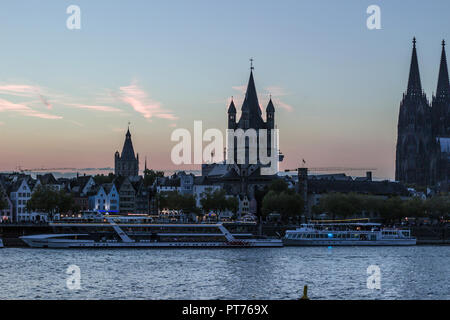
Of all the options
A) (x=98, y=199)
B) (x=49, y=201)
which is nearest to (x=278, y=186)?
(x=98, y=199)

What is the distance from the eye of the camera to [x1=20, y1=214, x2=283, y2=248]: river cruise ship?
81812 millimetres

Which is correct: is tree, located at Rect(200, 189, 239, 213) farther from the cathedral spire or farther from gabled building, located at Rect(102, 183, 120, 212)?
the cathedral spire

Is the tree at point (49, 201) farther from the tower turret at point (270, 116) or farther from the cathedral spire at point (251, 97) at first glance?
the tower turret at point (270, 116)

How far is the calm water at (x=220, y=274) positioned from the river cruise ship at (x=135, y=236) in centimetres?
328

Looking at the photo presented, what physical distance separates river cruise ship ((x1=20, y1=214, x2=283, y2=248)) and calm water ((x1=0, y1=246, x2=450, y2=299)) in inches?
129

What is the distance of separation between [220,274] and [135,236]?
32.5m

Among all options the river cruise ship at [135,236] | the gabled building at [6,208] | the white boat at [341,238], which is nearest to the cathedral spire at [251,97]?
the gabled building at [6,208]

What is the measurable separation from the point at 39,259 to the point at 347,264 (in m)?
25.5

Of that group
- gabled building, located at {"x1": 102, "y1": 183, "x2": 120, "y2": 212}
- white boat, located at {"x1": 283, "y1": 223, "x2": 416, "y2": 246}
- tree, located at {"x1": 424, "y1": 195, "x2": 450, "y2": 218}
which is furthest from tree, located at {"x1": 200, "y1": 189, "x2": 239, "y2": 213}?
tree, located at {"x1": 424, "y1": 195, "x2": 450, "y2": 218}

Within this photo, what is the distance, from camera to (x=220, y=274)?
5400 centimetres

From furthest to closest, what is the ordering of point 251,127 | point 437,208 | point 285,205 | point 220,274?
point 251,127
point 437,208
point 285,205
point 220,274

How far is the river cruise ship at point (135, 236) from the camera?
8181cm

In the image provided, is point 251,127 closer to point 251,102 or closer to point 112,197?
point 251,102
